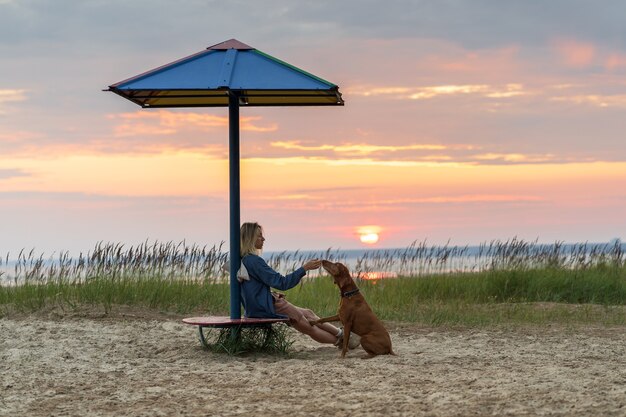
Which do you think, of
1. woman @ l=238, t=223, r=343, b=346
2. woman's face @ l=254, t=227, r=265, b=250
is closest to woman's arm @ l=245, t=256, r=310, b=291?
woman @ l=238, t=223, r=343, b=346

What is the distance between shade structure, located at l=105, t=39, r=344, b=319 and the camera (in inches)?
337

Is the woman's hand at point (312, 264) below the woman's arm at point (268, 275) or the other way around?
the other way around

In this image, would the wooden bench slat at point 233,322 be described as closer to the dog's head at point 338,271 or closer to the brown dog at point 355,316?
the brown dog at point 355,316

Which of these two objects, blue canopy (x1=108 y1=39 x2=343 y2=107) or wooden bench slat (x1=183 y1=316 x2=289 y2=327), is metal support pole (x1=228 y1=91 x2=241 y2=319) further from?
blue canopy (x1=108 y1=39 x2=343 y2=107)

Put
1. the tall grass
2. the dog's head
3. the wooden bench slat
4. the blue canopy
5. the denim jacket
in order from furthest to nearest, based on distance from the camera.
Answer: the tall grass, the denim jacket, the wooden bench slat, the blue canopy, the dog's head

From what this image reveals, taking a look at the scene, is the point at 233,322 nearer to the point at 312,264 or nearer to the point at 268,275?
the point at 268,275

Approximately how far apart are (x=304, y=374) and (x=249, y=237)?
5.67 ft

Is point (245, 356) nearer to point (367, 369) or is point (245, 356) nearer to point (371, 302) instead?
point (367, 369)

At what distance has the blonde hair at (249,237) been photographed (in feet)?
29.5

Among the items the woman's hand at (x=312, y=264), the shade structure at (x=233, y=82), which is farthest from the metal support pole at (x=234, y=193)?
the woman's hand at (x=312, y=264)

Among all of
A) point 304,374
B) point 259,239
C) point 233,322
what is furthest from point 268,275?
point 304,374

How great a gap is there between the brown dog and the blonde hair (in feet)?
3.20

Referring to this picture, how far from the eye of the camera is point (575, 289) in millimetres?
15742

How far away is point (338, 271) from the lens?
836cm
